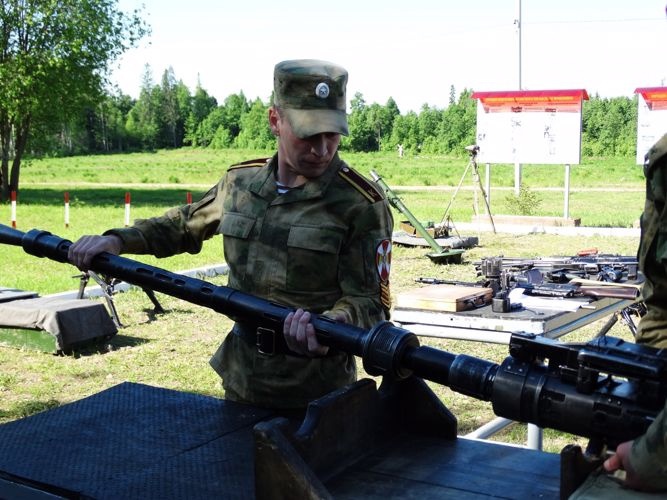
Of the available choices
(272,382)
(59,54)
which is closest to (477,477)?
(272,382)

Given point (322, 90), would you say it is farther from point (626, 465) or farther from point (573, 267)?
point (573, 267)

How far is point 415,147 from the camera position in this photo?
75.4 meters

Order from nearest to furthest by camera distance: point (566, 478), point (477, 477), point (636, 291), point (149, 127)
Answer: point (566, 478)
point (477, 477)
point (636, 291)
point (149, 127)

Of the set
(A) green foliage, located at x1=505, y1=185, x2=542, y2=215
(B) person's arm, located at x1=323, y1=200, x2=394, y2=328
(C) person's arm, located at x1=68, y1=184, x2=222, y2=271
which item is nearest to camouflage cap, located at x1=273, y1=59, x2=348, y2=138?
Result: (B) person's arm, located at x1=323, y1=200, x2=394, y2=328

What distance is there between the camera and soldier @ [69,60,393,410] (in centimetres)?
256

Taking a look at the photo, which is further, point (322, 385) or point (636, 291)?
point (636, 291)

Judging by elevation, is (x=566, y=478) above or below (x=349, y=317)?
below

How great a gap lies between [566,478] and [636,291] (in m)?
4.43

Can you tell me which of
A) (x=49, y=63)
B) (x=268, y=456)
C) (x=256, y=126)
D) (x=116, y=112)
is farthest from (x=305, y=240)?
(x=116, y=112)

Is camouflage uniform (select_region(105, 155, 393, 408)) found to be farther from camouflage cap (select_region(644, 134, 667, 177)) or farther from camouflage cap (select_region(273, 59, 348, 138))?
camouflage cap (select_region(644, 134, 667, 177))

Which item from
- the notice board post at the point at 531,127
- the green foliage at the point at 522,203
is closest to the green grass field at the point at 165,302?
the green foliage at the point at 522,203

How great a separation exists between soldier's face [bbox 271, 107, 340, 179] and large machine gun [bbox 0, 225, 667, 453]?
681mm

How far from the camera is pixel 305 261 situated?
2.58m

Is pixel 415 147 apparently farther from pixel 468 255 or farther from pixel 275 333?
pixel 275 333
